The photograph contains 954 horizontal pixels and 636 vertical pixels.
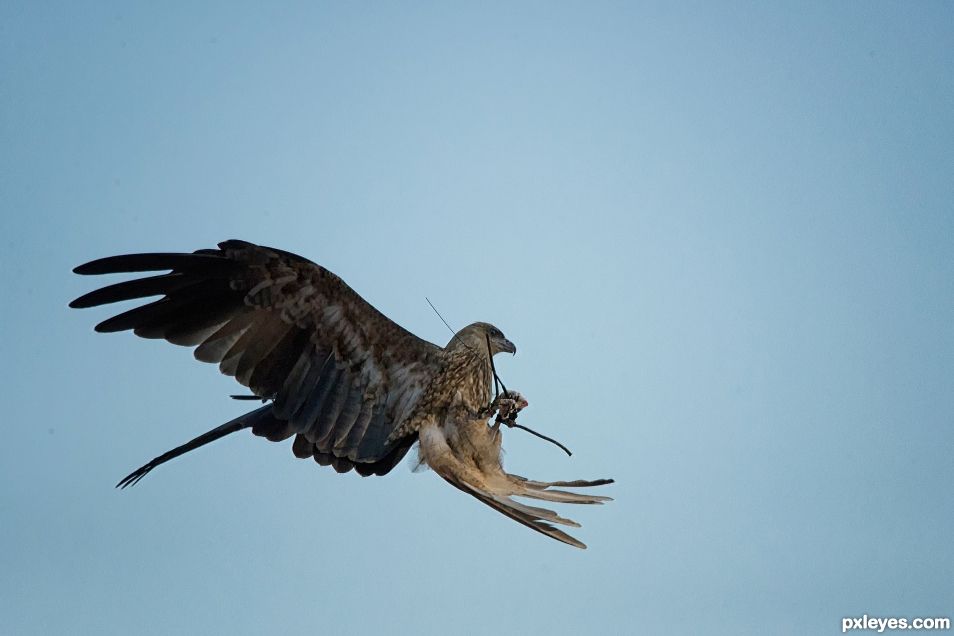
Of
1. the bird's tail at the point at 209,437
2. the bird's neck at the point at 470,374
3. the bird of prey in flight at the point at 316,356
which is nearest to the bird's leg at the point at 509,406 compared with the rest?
the bird of prey in flight at the point at 316,356

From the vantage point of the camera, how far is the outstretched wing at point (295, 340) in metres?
5.47

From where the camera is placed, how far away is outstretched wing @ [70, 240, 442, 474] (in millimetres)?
5473

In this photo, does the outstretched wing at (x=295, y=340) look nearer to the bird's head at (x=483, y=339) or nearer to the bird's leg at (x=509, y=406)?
the bird's head at (x=483, y=339)

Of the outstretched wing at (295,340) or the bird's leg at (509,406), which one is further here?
the outstretched wing at (295,340)

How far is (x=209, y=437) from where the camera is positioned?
5.58 metres

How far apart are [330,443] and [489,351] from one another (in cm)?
116

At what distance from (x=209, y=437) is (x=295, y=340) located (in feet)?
2.39

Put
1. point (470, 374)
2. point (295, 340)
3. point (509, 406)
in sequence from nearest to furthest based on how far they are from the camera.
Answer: point (509, 406) → point (470, 374) → point (295, 340)

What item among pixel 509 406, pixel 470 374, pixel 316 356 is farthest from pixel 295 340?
pixel 509 406

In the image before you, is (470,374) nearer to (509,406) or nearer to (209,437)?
(509,406)

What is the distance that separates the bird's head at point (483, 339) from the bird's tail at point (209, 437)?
1175 mm

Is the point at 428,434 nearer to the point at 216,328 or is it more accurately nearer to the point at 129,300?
the point at 216,328

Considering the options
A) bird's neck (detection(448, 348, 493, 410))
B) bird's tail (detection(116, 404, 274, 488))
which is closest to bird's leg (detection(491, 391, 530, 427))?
bird's neck (detection(448, 348, 493, 410))

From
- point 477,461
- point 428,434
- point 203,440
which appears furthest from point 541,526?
point 203,440
